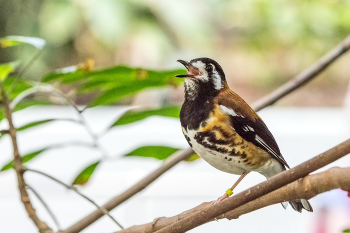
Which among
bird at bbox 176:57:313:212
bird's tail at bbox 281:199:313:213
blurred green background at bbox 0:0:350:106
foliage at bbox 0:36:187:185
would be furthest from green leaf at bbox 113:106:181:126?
blurred green background at bbox 0:0:350:106

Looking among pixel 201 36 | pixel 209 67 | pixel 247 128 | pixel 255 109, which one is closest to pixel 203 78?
pixel 209 67

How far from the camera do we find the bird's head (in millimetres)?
573

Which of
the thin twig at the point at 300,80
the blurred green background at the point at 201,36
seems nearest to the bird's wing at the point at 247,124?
the thin twig at the point at 300,80

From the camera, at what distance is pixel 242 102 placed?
0.67 metres

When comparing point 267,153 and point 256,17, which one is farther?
point 256,17

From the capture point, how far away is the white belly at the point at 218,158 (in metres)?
0.64

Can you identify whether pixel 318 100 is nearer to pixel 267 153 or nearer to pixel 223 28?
pixel 223 28

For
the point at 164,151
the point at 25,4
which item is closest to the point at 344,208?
the point at 164,151

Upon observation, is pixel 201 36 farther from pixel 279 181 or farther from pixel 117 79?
pixel 279 181

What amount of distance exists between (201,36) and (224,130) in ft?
8.68

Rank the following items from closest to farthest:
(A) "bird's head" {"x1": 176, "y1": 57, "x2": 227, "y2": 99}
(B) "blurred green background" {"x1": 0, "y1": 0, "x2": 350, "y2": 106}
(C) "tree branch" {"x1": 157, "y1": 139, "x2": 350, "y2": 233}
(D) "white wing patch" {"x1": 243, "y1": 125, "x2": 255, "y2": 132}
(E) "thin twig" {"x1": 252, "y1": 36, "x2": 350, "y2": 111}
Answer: (C) "tree branch" {"x1": 157, "y1": 139, "x2": 350, "y2": 233} → (A) "bird's head" {"x1": 176, "y1": 57, "x2": 227, "y2": 99} → (D) "white wing patch" {"x1": 243, "y1": 125, "x2": 255, "y2": 132} → (E) "thin twig" {"x1": 252, "y1": 36, "x2": 350, "y2": 111} → (B) "blurred green background" {"x1": 0, "y1": 0, "x2": 350, "y2": 106}

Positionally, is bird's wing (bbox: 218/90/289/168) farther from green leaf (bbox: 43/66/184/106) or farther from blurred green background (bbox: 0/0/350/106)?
blurred green background (bbox: 0/0/350/106)

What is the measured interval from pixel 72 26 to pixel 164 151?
2717mm

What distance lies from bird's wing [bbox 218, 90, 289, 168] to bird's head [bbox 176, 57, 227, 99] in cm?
3
